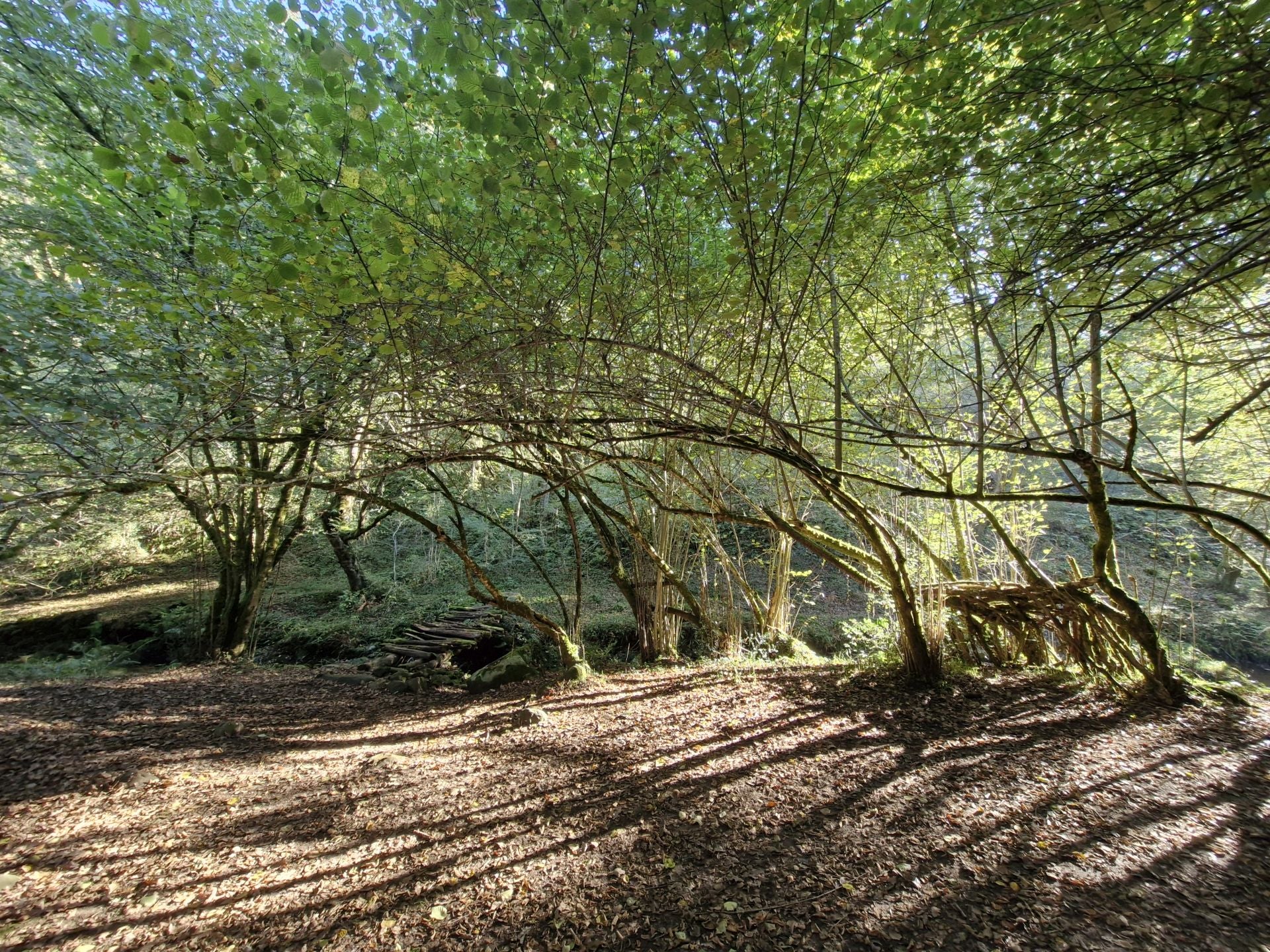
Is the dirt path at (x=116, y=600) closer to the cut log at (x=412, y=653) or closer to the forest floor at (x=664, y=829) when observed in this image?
the cut log at (x=412, y=653)

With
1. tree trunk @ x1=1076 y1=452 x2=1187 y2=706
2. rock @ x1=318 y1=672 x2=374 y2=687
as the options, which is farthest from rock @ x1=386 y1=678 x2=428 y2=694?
tree trunk @ x1=1076 y1=452 x2=1187 y2=706

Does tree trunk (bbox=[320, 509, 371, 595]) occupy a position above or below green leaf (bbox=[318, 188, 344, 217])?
below

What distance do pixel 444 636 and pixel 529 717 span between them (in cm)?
314

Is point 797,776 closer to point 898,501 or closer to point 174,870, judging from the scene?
point 174,870

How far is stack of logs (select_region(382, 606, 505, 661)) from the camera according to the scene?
5.45 meters

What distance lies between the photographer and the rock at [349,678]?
483 centimetres

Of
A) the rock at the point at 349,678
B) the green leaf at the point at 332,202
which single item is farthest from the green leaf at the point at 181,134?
the rock at the point at 349,678

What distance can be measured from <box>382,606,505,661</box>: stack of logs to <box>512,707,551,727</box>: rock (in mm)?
2336

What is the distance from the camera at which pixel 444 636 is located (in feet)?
19.7

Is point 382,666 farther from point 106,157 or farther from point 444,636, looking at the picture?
point 106,157

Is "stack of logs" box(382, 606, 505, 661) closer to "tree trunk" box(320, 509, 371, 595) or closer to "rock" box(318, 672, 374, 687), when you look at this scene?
"rock" box(318, 672, 374, 687)

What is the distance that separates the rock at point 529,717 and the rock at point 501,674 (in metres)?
0.83

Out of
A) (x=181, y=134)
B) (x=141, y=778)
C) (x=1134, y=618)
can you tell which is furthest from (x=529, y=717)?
(x=1134, y=618)

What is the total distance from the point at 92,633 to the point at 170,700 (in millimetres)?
5023
